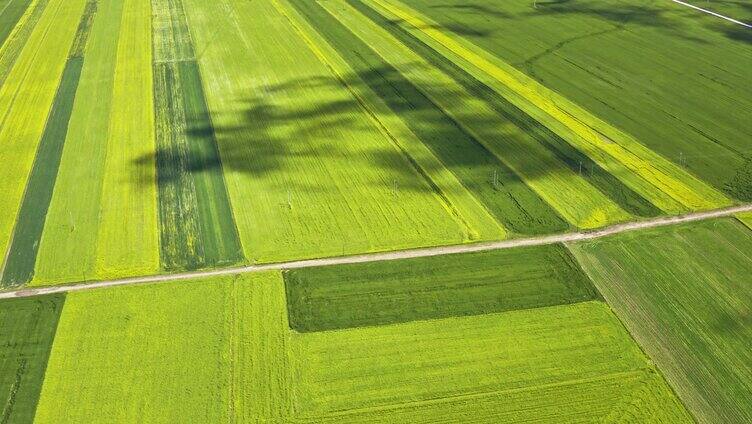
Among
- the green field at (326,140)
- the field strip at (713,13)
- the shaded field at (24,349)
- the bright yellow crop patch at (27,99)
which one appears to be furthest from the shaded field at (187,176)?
the field strip at (713,13)

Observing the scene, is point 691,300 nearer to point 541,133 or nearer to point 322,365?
point 322,365

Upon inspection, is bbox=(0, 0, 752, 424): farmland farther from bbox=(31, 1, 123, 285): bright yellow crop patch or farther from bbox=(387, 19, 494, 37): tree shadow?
bbox=(387, 19, 494, 37): tree shadow

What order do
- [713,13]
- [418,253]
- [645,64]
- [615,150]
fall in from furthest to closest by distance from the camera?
[713,13]
[645,64]
[615,150]
[418,253]

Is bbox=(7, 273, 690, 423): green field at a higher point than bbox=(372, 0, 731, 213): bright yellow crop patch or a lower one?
lower

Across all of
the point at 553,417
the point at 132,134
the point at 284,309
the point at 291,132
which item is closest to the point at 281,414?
the point at 284,309

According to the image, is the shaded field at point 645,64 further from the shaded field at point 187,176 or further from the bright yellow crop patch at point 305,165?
the shaded field at point 187,176

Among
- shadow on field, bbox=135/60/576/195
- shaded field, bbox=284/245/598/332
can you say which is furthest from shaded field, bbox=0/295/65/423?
shadow on field, bbox=135/60/576/195

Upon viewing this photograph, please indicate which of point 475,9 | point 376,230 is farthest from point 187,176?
point 475,9
